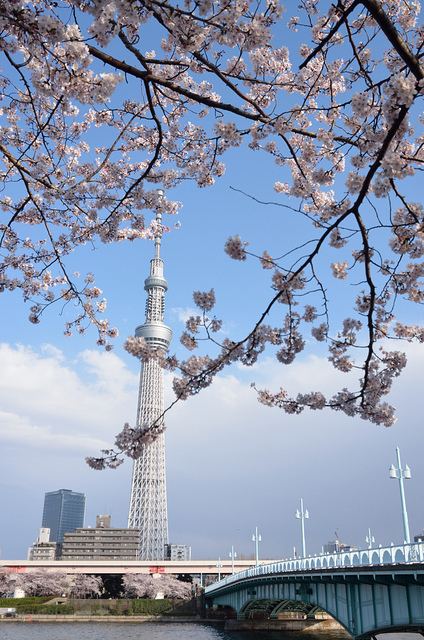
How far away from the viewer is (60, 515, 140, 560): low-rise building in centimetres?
10569

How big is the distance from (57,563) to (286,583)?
196ft

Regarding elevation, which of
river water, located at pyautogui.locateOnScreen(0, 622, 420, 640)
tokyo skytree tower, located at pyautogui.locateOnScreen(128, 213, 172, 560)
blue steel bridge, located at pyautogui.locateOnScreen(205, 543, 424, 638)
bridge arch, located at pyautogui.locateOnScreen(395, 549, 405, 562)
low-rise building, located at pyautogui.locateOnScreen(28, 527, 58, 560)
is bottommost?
river water, located at pyautogui.locateOnScreen(0, 622, 420, 640)

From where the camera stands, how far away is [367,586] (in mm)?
19250

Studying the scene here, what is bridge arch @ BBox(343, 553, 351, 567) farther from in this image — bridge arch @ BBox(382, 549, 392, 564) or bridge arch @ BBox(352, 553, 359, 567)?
bridge arch @ BBox(382, 549, 392, 564)

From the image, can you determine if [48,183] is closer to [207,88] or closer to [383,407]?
[207,88]

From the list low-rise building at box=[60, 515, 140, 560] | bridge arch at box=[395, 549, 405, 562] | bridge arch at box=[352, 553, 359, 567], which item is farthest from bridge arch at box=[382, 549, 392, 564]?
low-rise building at box=[60, 515, 140, 560]

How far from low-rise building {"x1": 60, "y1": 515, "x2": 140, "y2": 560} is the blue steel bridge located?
80.3m

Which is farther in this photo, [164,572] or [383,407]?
[164,572]

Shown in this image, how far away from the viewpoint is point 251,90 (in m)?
6.93

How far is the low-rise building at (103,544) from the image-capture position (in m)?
106

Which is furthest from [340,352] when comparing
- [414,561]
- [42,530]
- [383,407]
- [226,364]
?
[42,530]

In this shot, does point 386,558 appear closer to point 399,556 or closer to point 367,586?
point 399,556

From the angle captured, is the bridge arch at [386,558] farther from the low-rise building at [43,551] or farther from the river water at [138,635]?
the low-rise building at [43,551]

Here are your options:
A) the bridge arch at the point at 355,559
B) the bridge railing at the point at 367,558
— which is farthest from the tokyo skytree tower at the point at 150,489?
the bridge arch at the point at 355,559
